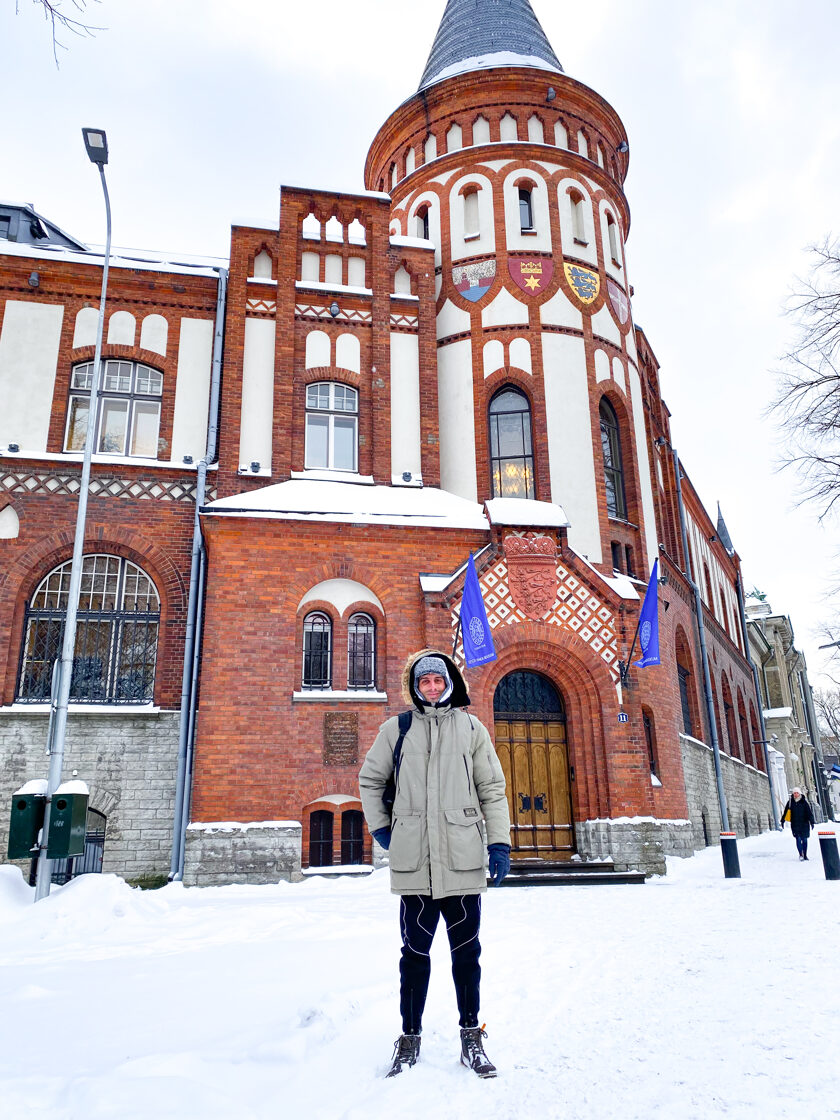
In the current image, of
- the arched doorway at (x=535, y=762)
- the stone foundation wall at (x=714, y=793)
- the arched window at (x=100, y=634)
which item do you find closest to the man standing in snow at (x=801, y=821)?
the stone foundation wall at (x=714, y=793)

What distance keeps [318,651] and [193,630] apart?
231cm

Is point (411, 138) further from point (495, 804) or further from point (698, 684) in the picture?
point (495, 804)

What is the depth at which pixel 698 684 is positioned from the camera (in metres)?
23.1

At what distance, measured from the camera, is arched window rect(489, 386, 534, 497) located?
57.5 feet

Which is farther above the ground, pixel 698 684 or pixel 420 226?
pixel 420 226

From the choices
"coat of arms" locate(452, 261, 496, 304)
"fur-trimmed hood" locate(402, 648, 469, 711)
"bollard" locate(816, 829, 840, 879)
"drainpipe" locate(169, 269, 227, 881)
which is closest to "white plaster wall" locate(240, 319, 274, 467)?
"drainpipe" locate(169, 269, 227, 881)

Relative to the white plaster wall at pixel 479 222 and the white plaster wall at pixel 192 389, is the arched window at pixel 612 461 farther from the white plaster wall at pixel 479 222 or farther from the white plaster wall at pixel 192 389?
the white plaster wall at pixel 192 389

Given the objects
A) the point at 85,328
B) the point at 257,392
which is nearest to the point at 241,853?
the point at 257,392

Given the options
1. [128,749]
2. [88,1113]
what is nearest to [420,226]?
[128,749]

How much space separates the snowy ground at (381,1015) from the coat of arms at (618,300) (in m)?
14.0

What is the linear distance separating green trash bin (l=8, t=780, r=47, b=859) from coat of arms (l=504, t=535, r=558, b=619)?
8.46 m

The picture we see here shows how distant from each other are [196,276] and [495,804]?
51.0 feet

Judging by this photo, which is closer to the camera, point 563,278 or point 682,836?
point 682,836

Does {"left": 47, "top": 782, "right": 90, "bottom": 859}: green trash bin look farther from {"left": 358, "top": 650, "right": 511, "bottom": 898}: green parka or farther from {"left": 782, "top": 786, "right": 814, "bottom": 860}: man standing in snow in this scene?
{"left": 782, "top": 786, "right": 814, "bottom": 860}: man standing in snow
